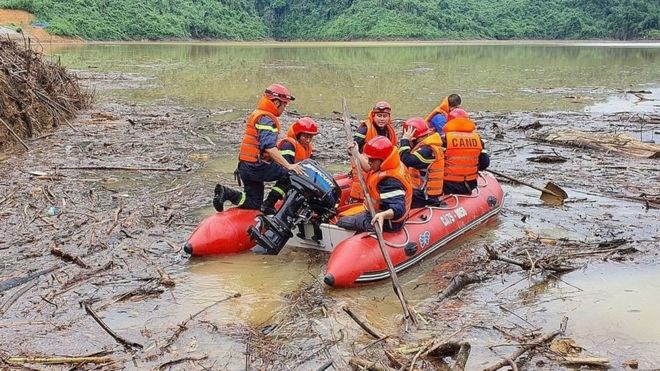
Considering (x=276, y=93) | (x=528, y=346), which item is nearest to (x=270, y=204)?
(x=276, y=93)

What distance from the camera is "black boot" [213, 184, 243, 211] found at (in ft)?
23.1

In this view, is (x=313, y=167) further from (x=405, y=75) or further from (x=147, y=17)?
(x=147, y=17)

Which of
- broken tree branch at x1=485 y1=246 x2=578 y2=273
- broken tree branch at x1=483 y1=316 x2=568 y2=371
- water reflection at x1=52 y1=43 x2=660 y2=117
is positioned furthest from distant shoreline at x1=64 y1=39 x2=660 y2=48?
broken tree branch at x1=483 y1=316 x2=568 y2=371

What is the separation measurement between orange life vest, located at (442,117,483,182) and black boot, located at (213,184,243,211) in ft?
8.73

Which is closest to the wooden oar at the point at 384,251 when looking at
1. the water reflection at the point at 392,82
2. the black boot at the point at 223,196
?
the black boot at the point at 223,196

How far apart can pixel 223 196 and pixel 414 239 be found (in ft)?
7.34

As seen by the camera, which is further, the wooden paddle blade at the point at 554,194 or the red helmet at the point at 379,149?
the wooden paddle blade at the point at 554,194

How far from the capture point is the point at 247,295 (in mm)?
5793

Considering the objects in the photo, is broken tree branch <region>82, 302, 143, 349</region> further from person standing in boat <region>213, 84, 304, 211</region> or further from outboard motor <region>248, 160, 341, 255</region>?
person standing in boat <region>213, 84, 304, 211</region>

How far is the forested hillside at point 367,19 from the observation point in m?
70.3

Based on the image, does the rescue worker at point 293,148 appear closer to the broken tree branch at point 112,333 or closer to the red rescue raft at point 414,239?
the red rescue raft at point 414,239

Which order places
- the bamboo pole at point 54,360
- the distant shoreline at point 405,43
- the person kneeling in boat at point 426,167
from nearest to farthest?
1. the bamboo pole at point 54,360
2. the person kneeling in boat at point 426,167
3. the distant shoreline at point 405,43

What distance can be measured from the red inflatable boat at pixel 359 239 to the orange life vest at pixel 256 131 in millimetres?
660

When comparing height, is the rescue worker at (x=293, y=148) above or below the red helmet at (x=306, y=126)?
below
